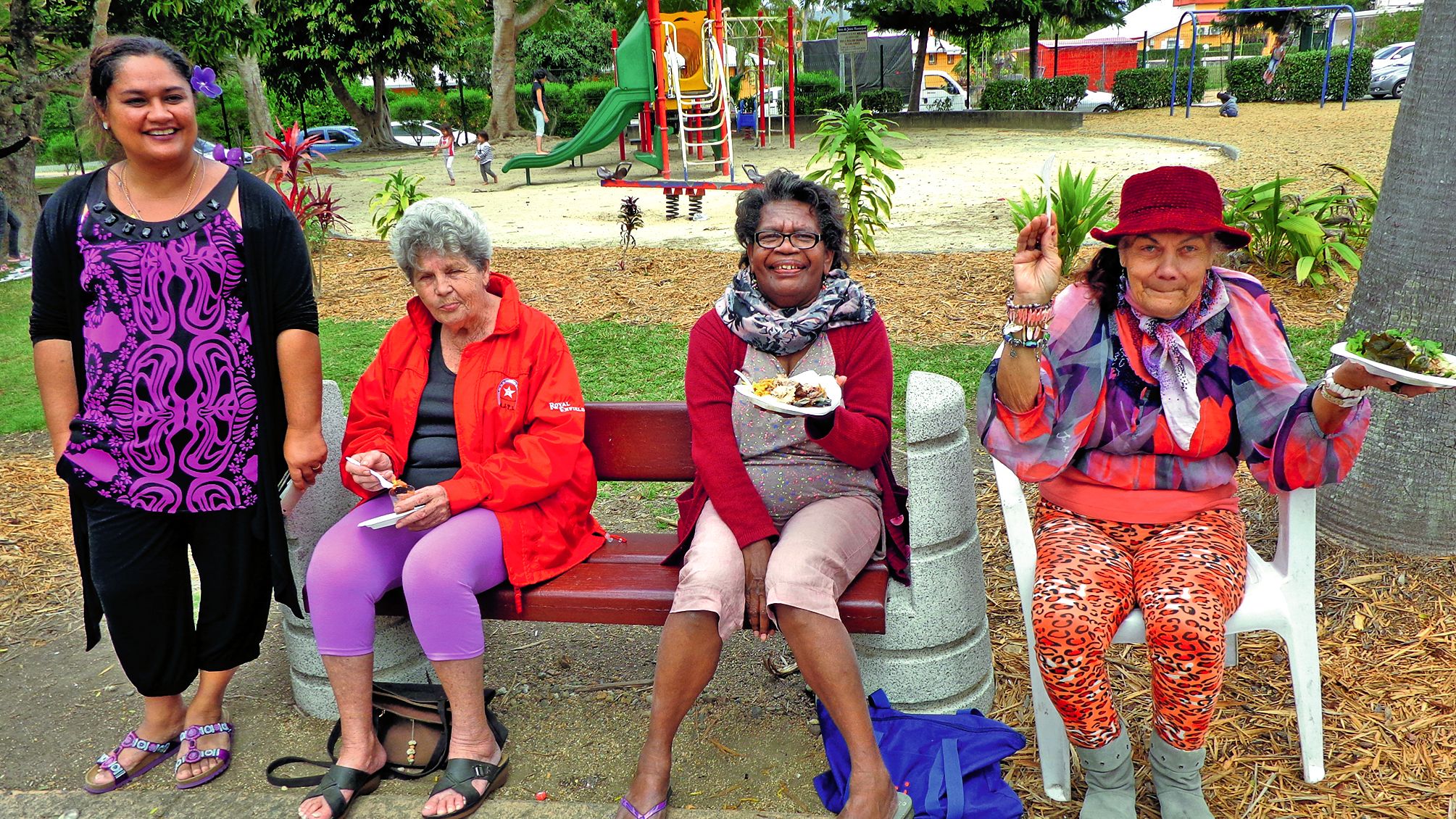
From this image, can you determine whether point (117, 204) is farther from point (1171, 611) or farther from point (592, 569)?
point (1171, 611)

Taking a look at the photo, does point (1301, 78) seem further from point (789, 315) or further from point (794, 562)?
point (794, 562)

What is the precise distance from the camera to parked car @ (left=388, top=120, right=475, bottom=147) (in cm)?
3078

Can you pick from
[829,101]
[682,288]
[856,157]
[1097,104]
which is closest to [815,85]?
[829,101]

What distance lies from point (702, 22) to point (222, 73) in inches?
316

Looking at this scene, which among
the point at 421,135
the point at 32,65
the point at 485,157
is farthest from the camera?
the point at 421,135

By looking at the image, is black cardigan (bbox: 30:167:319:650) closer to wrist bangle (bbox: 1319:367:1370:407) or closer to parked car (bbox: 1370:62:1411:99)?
wrist bangle (bbox: 1319:367:1370:407)

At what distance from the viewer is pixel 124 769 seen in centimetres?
287

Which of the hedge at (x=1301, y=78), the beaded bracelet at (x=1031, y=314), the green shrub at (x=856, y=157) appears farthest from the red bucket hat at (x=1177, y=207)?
the hedge at (x=1301, y=78)

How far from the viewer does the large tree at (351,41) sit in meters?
27.5

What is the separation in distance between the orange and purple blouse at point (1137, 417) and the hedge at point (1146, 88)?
91.6ft

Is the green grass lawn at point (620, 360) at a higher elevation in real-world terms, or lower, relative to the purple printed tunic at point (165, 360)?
lower

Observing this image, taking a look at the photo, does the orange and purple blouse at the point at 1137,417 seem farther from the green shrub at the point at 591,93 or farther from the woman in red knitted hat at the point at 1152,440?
the green shrub at the point at 591,93

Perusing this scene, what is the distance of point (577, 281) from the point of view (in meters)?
9.18

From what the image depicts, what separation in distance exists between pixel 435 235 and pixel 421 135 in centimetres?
3190
